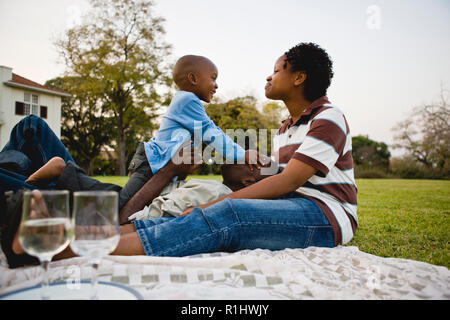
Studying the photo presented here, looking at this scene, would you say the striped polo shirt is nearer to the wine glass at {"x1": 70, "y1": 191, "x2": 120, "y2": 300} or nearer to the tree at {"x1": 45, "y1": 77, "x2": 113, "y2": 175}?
the wine glass at {"x1": 70, "y1": 191, "x2": 120, "y2": 300}

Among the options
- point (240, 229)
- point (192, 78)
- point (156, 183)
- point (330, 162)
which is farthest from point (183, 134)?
point (330, 162)

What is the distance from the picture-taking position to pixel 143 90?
94.2ft

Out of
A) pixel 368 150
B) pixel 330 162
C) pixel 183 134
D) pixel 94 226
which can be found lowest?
pixel 94 226

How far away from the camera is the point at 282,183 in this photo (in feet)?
7.15

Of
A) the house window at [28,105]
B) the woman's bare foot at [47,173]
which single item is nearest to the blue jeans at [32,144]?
the woman's bare foot at [47,173]

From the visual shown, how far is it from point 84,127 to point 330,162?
37.2 m

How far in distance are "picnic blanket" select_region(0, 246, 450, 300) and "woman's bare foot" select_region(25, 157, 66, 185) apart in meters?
0.75

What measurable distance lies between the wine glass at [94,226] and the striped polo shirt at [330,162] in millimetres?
1443

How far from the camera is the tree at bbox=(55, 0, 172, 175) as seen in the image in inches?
1059

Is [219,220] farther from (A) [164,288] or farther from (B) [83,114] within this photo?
(B) [83,114]

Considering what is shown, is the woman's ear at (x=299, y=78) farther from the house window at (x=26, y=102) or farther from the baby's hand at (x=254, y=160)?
the house window at (x=26, y=102)

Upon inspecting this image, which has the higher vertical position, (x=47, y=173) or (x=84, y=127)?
(x=84, y=127)

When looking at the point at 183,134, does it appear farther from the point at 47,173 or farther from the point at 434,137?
the point at 434,137
